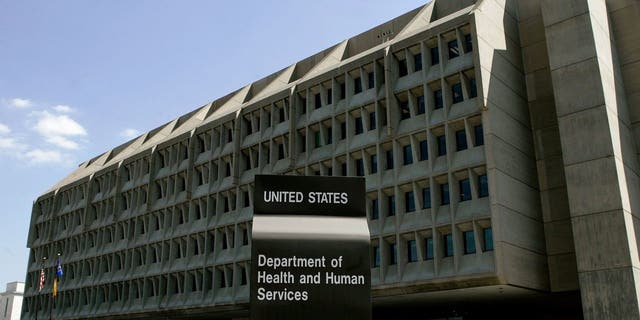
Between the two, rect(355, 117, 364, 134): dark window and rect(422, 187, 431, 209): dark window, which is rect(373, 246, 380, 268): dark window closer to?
rect(422, 187, 431, 209): dark window

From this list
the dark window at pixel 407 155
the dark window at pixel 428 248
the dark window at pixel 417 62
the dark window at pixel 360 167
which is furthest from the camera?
the dark window at pixel 360 167

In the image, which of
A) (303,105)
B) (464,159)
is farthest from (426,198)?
(303,105)

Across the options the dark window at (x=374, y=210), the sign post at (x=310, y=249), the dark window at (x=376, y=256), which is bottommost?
the sign post at (x=310, y=249)

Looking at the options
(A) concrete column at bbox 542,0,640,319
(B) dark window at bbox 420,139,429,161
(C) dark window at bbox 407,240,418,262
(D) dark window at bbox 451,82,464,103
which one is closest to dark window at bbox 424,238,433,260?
(C) dark window at bbox 407,240,418,262

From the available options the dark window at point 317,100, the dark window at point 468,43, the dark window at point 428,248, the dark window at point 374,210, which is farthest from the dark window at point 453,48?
the dark window at point 428,248

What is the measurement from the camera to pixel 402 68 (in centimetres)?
3828

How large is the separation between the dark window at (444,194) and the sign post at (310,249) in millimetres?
26558

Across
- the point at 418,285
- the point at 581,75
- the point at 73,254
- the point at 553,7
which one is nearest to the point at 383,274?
the point at 418,285

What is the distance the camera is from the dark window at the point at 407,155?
36.1m

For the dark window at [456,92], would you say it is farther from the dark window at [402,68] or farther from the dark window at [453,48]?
the dark window at [402,68]

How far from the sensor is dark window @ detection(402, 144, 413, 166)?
36.1 meters

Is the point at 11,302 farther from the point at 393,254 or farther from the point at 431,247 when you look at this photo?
the point at 431,247

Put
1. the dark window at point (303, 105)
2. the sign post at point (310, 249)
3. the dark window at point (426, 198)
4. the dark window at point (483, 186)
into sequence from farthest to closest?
the dark window at point (303, 105), the dark window at point (426, 198), the dark window at point (483, 186), the sign post at point (310, 249)

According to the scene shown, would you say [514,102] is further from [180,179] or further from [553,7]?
[180,179]
